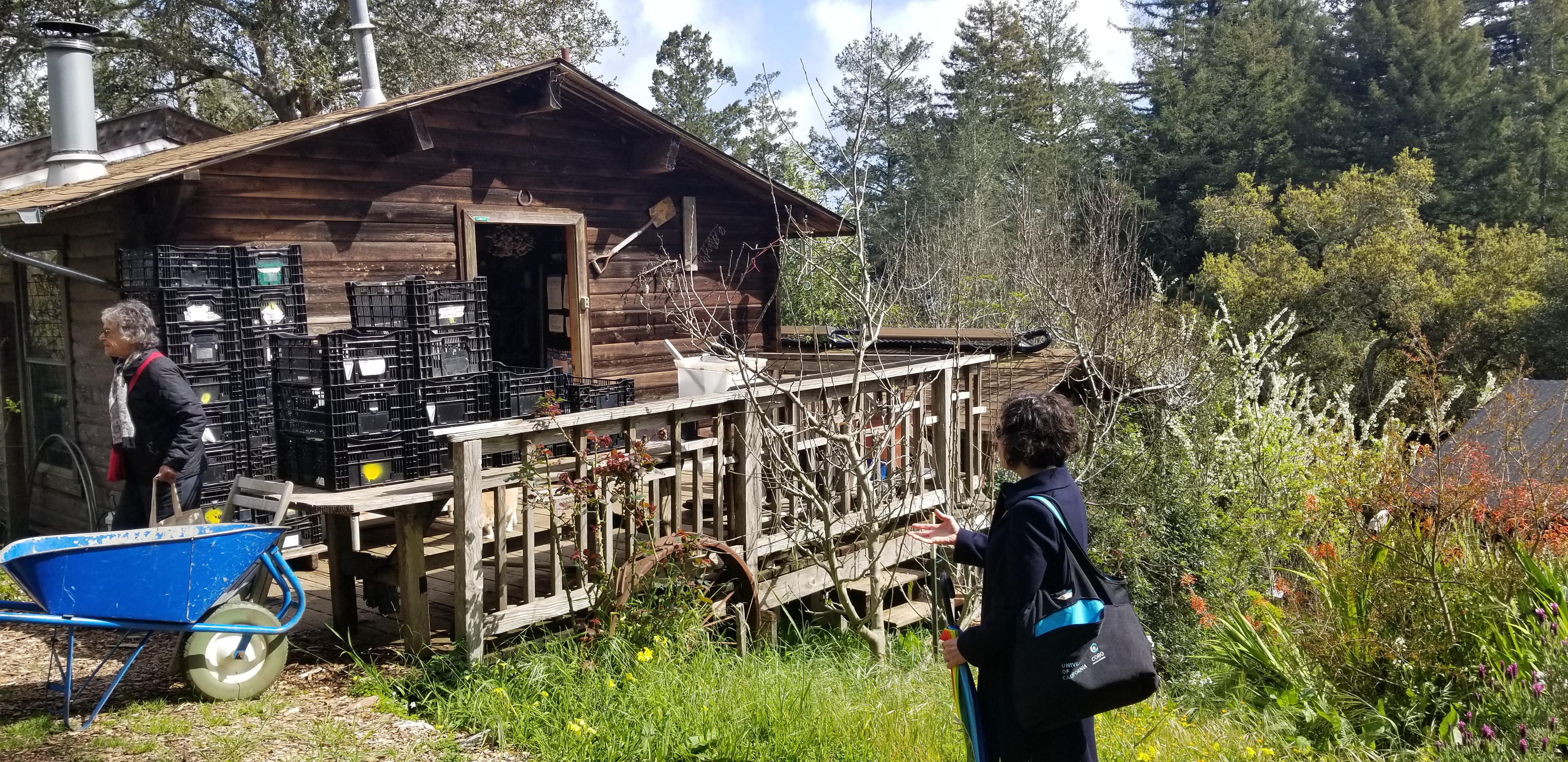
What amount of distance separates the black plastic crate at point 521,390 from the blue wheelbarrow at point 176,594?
8.76 ft

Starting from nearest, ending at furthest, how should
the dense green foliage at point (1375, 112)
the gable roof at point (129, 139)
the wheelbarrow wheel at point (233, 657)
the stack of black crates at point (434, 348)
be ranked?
the wheelbarrow wheel at point (233, 657)
the stack of black crates at point (434, 348)
the gable roof at point (129, 139)
the dense green foliage at point (1375, 112)

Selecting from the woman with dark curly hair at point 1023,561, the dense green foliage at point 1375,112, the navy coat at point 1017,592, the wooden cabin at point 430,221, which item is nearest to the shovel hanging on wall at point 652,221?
the wooden cabin at point 430,221

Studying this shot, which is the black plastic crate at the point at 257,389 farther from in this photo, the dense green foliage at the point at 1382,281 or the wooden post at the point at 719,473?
the dense green foliage at the point at 1382,281

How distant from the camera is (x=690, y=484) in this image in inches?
341

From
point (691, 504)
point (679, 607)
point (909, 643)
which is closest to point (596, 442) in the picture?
point (679, 607)

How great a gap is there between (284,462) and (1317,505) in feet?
23.8

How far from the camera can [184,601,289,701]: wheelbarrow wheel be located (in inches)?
200

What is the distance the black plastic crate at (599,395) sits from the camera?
8.11 m

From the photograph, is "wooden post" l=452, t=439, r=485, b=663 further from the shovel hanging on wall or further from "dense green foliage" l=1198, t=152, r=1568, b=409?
"dense green foliage" l=1198, t=152, r=1568, b=409

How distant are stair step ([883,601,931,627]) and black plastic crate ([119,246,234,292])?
5.12 m

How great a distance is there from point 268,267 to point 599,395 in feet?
8.14

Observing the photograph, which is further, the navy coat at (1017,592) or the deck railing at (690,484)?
the deck railing at (690,484)

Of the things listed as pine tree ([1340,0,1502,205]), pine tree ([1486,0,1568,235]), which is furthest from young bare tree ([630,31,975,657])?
pine tree ([1340,0,1502,205])

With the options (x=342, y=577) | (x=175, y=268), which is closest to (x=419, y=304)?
(x=175, y=268)
